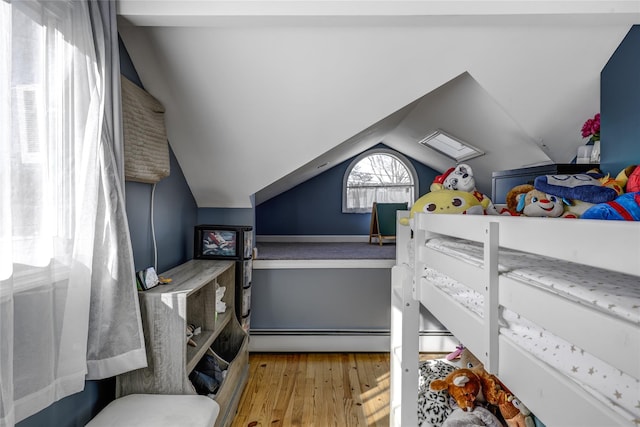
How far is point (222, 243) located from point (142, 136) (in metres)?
0.93

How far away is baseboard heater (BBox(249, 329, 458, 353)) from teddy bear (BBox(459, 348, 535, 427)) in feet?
3.93

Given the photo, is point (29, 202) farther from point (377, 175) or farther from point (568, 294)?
point (377, 175)

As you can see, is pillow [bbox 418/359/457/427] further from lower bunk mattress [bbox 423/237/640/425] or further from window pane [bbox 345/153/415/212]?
window pane [bbox 345/153/415/212]

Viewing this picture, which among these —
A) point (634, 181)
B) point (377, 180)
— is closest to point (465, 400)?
point (634, 181)

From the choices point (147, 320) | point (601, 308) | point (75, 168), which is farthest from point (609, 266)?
point (147, 320)

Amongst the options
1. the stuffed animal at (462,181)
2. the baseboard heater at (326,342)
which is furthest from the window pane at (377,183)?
the stuffed animal at (462,181)

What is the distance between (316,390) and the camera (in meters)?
2.46

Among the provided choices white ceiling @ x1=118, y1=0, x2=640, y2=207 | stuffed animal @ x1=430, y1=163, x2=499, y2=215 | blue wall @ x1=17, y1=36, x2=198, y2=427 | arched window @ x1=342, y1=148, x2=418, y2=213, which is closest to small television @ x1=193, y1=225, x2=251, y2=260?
blue wall @ x1=17, y1=36, x2=198, y2=427

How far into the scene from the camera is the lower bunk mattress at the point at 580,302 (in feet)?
1.83

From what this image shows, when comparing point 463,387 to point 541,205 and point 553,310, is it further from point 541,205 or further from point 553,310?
point 553,310

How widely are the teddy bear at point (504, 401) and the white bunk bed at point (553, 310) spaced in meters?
0.72

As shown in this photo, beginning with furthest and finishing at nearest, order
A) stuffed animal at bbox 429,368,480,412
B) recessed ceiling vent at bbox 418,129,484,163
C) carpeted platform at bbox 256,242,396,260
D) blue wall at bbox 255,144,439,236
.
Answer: blue wall at bbox 255,144,439,236 → recessed ceiling vent at bbox 418,129,484,163 → carpeted platform at bbox 256,242,396,260 → stuffed animal at bbox 429,368,480,412

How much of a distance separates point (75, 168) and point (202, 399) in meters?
1.05

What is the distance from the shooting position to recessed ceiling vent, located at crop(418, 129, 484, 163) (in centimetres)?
329
